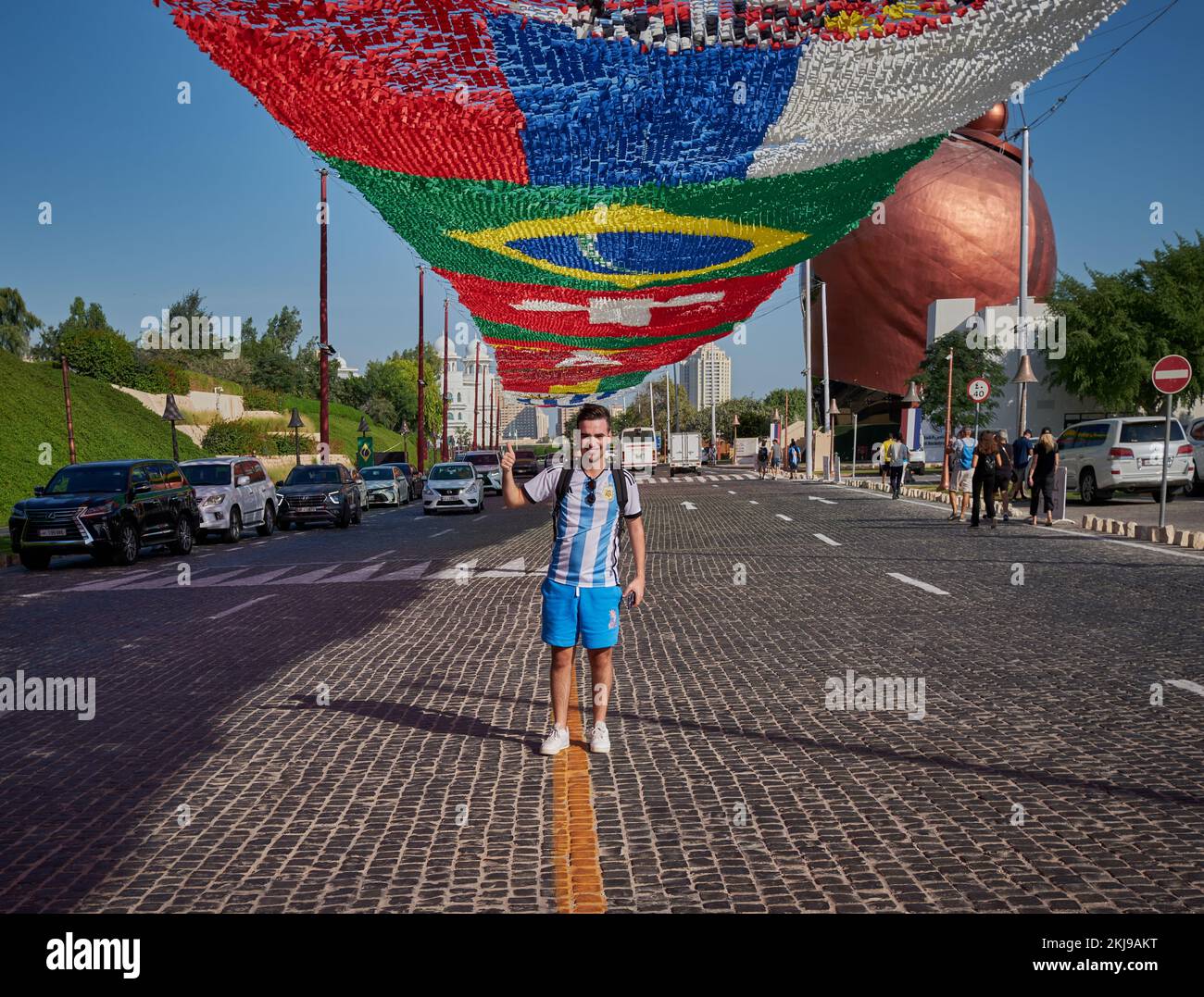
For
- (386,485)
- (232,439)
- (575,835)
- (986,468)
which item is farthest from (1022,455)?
(232,439)

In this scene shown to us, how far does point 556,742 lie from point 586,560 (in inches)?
42.2

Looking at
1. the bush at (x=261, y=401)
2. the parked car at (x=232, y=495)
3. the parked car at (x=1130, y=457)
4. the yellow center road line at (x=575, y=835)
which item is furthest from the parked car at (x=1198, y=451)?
the bush at (x=261, y=401)

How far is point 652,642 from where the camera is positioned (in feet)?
31.0

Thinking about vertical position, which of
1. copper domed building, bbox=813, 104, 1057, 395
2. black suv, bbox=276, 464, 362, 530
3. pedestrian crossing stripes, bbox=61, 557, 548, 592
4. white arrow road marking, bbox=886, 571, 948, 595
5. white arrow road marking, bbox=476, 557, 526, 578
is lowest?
pedestrian crossing stripes, bbox=61, 557, 548, 592

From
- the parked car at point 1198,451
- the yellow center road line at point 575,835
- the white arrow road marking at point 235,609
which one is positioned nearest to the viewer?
the yellow center road line at point 575,835

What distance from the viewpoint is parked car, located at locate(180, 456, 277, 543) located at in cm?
2412

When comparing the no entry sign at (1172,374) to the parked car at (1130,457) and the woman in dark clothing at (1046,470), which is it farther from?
the parked car at (1130,457)

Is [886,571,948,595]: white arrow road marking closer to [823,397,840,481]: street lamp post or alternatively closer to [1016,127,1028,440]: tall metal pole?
[1016,127,1028,440]: tall metal pole

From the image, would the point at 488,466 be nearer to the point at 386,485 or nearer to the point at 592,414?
the point at 386,485

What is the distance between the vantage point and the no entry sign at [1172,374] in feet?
59.0

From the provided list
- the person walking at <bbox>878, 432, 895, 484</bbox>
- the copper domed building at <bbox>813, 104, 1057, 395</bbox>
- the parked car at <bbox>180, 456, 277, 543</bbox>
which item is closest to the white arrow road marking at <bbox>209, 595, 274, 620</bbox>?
the parked car at <bbox>180, 456, 277, 543</bbox>

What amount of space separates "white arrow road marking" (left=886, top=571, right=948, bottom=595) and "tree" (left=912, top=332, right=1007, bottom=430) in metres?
40.5

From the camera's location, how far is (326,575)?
1617cm

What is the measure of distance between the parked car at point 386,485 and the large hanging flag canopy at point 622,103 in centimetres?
2500
